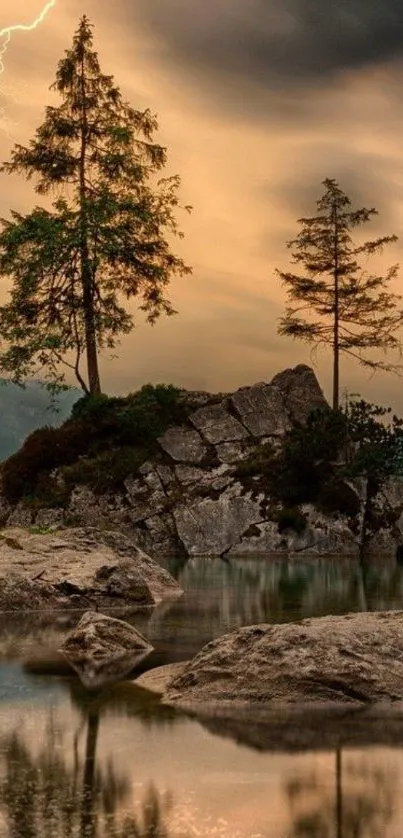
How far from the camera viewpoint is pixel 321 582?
24.3m

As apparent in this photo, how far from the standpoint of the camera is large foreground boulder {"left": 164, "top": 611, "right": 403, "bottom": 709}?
29.7 ft

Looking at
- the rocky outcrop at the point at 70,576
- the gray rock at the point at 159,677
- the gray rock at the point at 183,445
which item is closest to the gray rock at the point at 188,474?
the gray rock at the point at 183,445

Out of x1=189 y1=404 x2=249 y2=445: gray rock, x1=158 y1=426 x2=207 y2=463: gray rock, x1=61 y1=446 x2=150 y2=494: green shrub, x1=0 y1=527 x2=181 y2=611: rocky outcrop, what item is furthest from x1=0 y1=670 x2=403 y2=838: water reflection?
x1=189 y1=404 x2=249 y2=445: gray rock

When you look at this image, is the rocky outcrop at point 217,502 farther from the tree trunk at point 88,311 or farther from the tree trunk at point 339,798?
the tree trunk at point 339,798

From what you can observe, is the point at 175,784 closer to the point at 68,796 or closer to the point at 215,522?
the point at 68,796

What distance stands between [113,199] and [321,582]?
27966 millimetres

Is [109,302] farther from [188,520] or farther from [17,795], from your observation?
[17,795]

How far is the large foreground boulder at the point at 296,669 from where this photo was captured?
29.7ft

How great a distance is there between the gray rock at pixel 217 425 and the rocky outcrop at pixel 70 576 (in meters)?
21.7

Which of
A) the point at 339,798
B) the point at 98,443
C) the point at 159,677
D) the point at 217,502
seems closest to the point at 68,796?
the point at 339,798

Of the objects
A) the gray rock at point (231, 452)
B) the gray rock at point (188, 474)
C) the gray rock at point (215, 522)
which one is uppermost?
the gray rock at point (231, 452)

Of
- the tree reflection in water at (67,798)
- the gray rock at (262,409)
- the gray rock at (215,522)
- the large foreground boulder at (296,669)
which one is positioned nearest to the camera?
the tree reflection in water at (67,798)

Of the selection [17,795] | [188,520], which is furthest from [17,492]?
[17,795]

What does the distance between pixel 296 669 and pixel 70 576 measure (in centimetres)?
964
